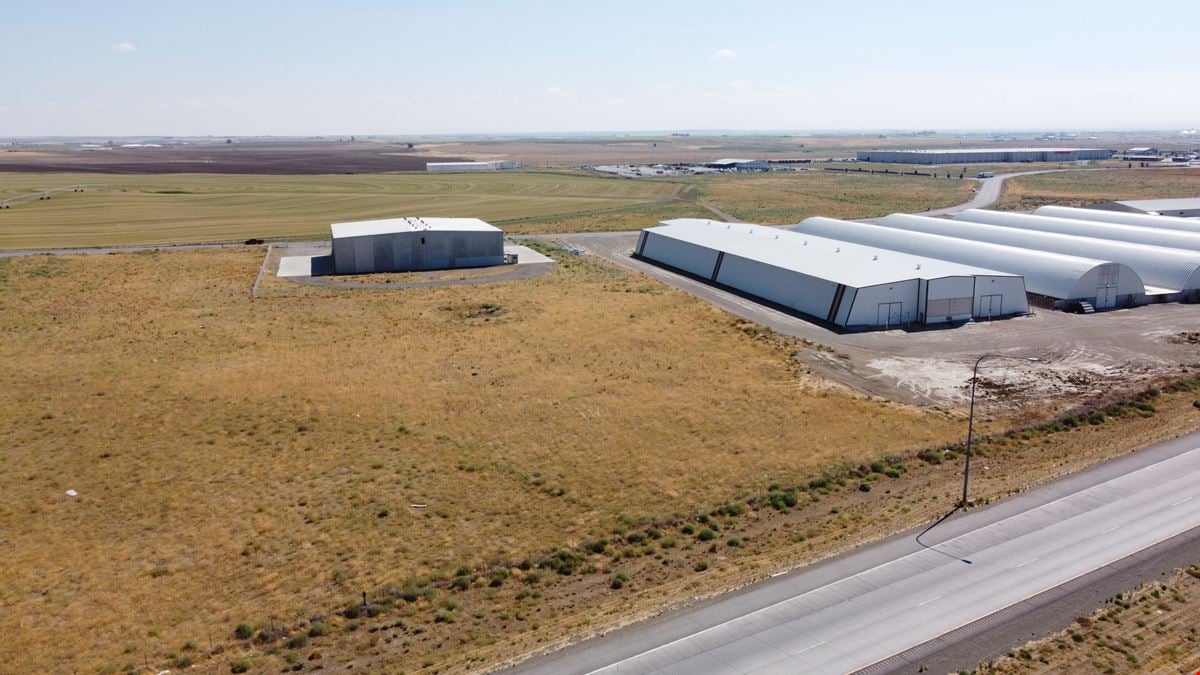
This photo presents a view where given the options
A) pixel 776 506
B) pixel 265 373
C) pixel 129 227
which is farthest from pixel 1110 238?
pixel 129 227

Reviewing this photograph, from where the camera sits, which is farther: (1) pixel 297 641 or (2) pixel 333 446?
(2) pixel 333 446

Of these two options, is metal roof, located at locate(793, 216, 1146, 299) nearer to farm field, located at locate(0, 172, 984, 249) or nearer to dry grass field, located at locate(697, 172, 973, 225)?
dry grass field, located at locate(697, 172, 973, 225)

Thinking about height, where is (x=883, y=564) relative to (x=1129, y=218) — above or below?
below

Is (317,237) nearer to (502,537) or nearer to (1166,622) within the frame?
(502,537)

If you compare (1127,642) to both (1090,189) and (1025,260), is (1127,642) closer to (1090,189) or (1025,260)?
(1025,260)

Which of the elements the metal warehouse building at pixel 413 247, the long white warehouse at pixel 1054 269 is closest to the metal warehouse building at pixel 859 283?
the long white warehouse at pixel 1054 269

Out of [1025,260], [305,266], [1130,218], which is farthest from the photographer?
[1130,218]

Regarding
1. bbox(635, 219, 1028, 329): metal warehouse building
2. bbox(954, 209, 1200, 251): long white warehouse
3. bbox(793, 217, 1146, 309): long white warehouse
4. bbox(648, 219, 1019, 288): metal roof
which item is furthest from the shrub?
bbox(954, 209, 1200, 251): long white warehouse

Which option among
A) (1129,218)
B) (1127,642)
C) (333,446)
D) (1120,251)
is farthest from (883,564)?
(1129,218)
